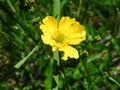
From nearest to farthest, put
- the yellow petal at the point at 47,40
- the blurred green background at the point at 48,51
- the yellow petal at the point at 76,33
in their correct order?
the yellow petal at the point at 47,40 < the yellow petal at the point at 76,33 < the blurred green background at the point at 48,51

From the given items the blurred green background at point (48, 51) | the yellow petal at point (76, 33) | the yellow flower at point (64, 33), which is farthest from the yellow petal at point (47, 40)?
the blurred green background at point (48, 51)

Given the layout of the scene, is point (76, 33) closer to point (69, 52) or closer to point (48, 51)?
point (69, 52)

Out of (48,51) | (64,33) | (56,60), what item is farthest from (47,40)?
(48,51)

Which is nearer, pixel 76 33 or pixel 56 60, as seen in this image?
pixel 56 60

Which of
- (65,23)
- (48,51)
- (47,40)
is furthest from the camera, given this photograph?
(48,51)

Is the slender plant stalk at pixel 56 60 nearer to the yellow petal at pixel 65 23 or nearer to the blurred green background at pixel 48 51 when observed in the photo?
the yellow petal at pixel 65 23

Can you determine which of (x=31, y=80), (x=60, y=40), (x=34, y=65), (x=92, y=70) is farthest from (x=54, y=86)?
(x=34, y=65)

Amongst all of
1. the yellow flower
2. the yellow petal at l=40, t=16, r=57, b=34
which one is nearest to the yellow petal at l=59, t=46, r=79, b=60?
the yellow flower
